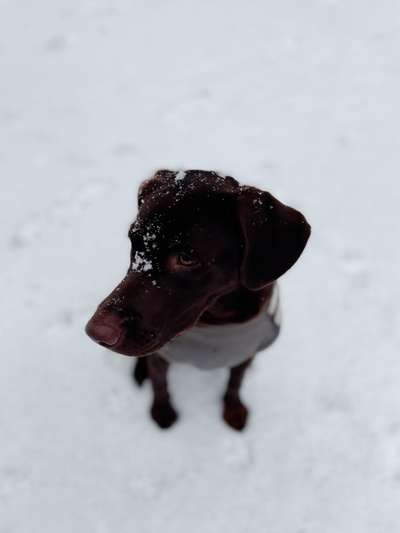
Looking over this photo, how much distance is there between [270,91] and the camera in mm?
3973

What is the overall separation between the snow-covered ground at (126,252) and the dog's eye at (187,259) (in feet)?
3.99

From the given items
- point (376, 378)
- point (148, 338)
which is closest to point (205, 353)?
point (148, 338)

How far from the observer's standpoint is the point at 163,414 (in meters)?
2.56

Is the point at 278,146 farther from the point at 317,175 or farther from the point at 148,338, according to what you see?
the point at 148,338

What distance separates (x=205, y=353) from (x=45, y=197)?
70.2 inches

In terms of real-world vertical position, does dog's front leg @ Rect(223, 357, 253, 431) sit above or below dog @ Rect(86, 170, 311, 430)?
below

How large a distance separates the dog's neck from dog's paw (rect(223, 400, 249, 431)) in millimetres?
802

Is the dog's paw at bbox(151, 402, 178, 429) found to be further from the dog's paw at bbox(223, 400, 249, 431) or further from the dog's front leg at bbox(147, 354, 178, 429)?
the dog's paw at bbox(223, 400, 249, 431)

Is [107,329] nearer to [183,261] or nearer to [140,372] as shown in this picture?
[183,261]

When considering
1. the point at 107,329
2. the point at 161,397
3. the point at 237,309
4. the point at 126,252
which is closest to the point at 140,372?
the point at 161,397

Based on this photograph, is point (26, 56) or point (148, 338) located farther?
point (26, 56)

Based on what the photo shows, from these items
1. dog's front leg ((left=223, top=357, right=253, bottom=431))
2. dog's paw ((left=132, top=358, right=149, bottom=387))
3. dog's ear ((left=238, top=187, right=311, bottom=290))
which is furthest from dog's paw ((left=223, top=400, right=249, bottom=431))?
dog's ear ((left=238, top=187, right=311, bottom=290))

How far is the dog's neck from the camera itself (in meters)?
1.89

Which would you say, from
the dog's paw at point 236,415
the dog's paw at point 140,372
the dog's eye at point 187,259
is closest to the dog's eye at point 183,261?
the dog's eye at point 187,259
